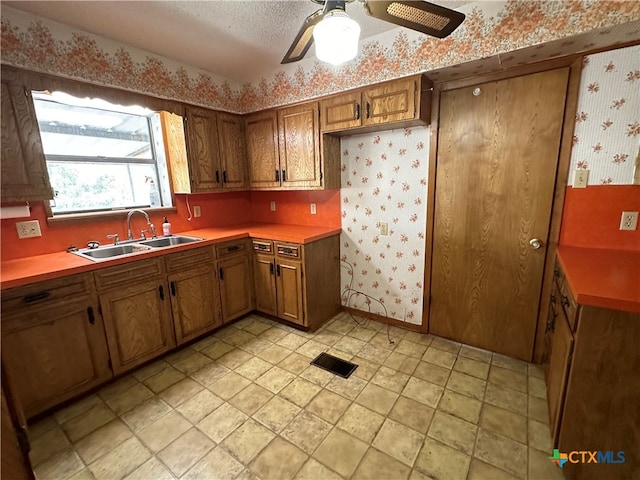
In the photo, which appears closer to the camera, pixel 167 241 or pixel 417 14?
pixel 417 14

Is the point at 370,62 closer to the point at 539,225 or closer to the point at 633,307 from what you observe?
the point at 539,225

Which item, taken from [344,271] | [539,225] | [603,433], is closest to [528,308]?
[539,225]

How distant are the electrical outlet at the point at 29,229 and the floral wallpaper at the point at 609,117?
3739 mm

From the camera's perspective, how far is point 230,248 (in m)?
2.75

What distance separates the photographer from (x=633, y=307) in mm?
1103

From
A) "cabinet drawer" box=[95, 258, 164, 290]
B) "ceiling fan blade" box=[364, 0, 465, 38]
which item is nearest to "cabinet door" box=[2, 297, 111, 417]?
"cabinet drawer" box=[95, 258, 164, 290]

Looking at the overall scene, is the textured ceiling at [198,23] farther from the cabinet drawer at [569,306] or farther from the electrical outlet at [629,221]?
the cabinet drawer at [569,306]

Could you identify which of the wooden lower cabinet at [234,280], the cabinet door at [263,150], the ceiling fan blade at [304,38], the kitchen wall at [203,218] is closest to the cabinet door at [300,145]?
the cabinet door at [263,150]

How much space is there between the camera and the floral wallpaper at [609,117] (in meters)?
1.67

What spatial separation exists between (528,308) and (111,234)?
3.41m

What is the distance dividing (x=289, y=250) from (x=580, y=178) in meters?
2.16

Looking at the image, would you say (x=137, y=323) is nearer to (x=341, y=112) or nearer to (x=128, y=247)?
(x=128, y=247)

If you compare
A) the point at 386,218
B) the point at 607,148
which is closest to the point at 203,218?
the point at 386,218

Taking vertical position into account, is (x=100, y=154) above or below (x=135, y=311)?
above
